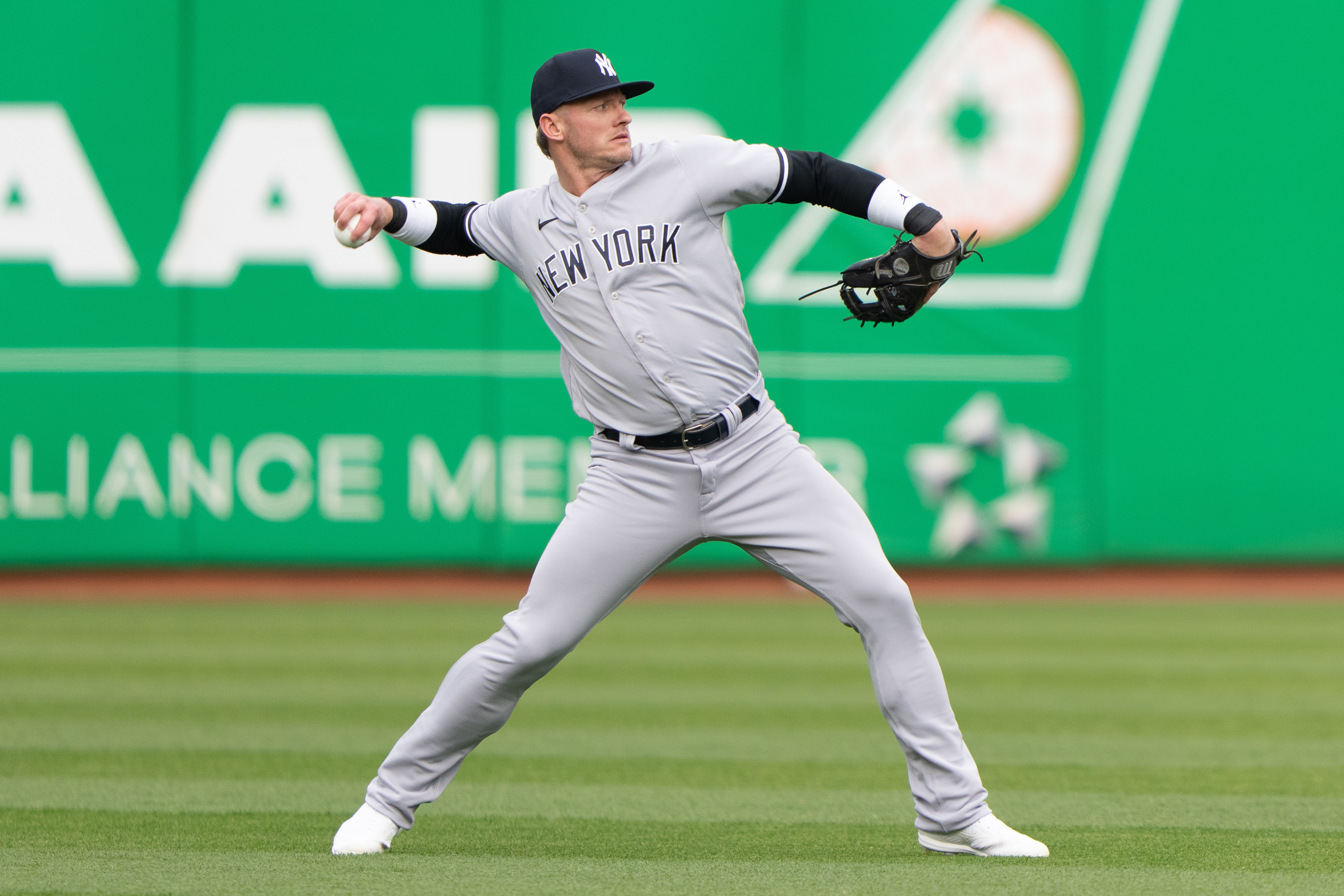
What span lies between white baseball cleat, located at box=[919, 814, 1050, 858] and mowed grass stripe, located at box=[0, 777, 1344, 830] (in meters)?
0.60

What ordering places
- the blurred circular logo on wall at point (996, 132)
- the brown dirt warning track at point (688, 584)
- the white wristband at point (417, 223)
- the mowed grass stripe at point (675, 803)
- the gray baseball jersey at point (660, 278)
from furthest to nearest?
the blurred circular logo on wall at point (996, 132)
the brown dirt warning track at point (688, 584)
the mowed grass stripe at point (675, 803)
the white wristband at point (417, 223)
the gray baseball jersey at point (660, 278)

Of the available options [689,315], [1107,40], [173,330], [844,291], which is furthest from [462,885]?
[1107,40]

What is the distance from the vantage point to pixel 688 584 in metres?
12.5

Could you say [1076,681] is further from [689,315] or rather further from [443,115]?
[443,115]

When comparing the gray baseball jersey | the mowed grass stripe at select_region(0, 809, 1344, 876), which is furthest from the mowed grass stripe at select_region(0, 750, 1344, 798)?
the gray baseball jersey

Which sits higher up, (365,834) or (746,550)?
(746,550)

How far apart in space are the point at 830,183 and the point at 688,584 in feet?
28.7

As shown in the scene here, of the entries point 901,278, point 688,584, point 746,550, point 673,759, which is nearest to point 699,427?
point 746,550

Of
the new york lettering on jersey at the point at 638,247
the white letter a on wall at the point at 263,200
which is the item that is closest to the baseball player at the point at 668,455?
the new york lettering on jersey at the point at 638,247

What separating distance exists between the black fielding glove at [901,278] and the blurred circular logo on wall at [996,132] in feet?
28.0

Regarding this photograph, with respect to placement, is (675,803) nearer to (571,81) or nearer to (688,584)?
(571,81)

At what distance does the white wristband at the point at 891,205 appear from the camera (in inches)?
150

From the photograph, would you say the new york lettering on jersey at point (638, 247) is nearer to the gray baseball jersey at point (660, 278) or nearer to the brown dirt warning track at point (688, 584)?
the gray baseball jersey at point (660, 278)

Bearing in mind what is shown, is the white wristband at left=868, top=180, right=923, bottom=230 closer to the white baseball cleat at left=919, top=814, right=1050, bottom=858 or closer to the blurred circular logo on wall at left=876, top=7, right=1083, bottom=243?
the white baseball cleat at left=919, top=814, right=1050, bottom=858
